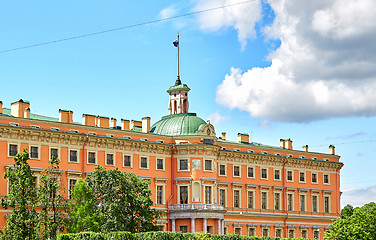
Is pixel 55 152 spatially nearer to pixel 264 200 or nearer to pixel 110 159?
pixel 110 159

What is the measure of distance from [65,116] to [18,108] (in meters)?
5.70

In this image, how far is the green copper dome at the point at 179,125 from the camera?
8312cm

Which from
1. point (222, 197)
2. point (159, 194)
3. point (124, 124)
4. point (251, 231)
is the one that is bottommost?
point (251, 231)

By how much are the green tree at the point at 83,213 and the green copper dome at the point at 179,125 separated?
70.8 feet

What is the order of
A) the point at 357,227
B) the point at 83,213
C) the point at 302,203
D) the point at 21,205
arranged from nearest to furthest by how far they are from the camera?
the point at 21,205 < the point at 83,213 < the point at 357,227 < the point at 302,203

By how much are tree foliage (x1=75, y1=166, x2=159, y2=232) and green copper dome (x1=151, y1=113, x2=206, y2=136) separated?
56.7ft

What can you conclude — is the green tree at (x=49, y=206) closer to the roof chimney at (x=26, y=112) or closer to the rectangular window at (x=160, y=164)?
the roof chimney at (x=26, y=112)

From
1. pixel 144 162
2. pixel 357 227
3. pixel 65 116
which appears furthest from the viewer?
pixel 357 227

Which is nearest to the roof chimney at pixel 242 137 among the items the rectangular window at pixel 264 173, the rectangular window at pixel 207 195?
the rectangular window at pixel 264 173

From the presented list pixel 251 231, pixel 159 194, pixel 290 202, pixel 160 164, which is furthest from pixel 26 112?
pixel 290 202

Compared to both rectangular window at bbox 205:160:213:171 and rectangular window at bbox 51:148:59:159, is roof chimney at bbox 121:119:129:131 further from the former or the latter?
rectangular window at bbox 51:148:59:159

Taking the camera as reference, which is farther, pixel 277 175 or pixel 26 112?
pixel 277 175

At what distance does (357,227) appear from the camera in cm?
7950

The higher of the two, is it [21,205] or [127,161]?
[127,161]
